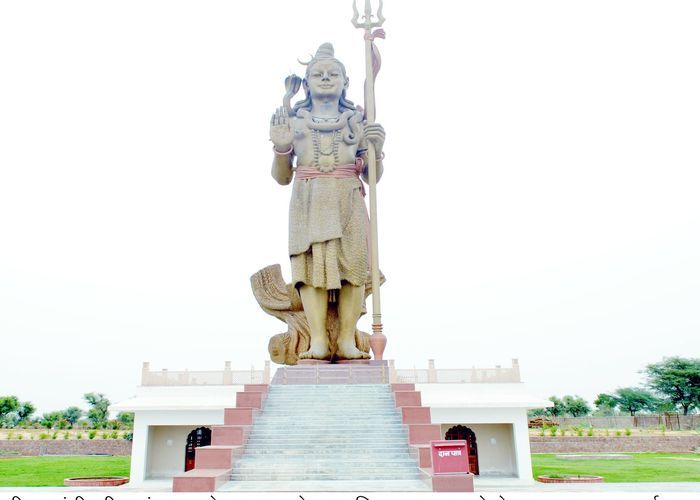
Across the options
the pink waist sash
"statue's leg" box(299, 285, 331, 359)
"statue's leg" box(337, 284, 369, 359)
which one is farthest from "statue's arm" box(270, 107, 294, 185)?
"statue's leg" box(337, 284, 369, 359)

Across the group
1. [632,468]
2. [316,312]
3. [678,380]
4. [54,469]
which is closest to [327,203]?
[316,312]

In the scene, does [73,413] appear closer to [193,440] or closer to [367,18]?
[193,440]

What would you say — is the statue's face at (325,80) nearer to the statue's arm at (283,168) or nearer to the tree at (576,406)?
the statue's arm at (283,168)

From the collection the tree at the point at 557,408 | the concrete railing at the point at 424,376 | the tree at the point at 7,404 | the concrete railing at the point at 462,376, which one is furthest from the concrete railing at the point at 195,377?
the tree at the point at 557,408

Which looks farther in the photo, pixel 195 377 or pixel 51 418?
pixel 51 418

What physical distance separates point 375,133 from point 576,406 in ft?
113

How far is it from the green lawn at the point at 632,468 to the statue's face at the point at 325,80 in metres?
11.3

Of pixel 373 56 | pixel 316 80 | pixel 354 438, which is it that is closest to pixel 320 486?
pixel 354 438

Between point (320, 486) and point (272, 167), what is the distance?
4.76 m

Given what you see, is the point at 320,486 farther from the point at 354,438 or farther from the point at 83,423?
the point at 83,423

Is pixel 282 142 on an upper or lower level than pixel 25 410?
upper

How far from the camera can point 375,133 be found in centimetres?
780

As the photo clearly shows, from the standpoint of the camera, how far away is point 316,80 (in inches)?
324

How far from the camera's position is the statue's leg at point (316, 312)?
7.63 metres
